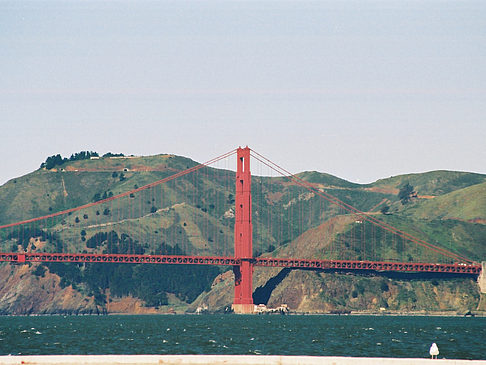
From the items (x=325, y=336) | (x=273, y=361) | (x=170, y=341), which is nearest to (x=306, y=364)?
(x=273, y=361)

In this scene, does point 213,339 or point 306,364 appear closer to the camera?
point 306,364

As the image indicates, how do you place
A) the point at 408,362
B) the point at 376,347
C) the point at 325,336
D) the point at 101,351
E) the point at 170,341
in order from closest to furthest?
the point at 408,362 < the point at 101,351 < the point at 376,347 < the point at 170,341 < the point at 325,336

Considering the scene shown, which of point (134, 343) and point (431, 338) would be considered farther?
point (431, 338)

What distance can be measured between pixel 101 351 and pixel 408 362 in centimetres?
3796

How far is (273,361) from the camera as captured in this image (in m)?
51.8

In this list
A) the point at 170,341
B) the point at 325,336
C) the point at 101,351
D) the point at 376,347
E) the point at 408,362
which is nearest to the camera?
the point at 408,362

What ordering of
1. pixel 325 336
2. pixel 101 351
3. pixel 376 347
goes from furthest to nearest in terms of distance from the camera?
pixel 325 336 < pixel 376 347 < pixel 101 351

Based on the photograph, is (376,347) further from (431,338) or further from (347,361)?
(347,361)

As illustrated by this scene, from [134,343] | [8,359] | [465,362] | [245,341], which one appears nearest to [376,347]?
[245,341]

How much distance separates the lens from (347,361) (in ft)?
170

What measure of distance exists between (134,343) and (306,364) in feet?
159

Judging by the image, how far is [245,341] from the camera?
102750mm

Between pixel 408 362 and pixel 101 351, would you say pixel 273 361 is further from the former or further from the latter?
pixel 101 351

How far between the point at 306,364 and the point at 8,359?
1472 centimetres
